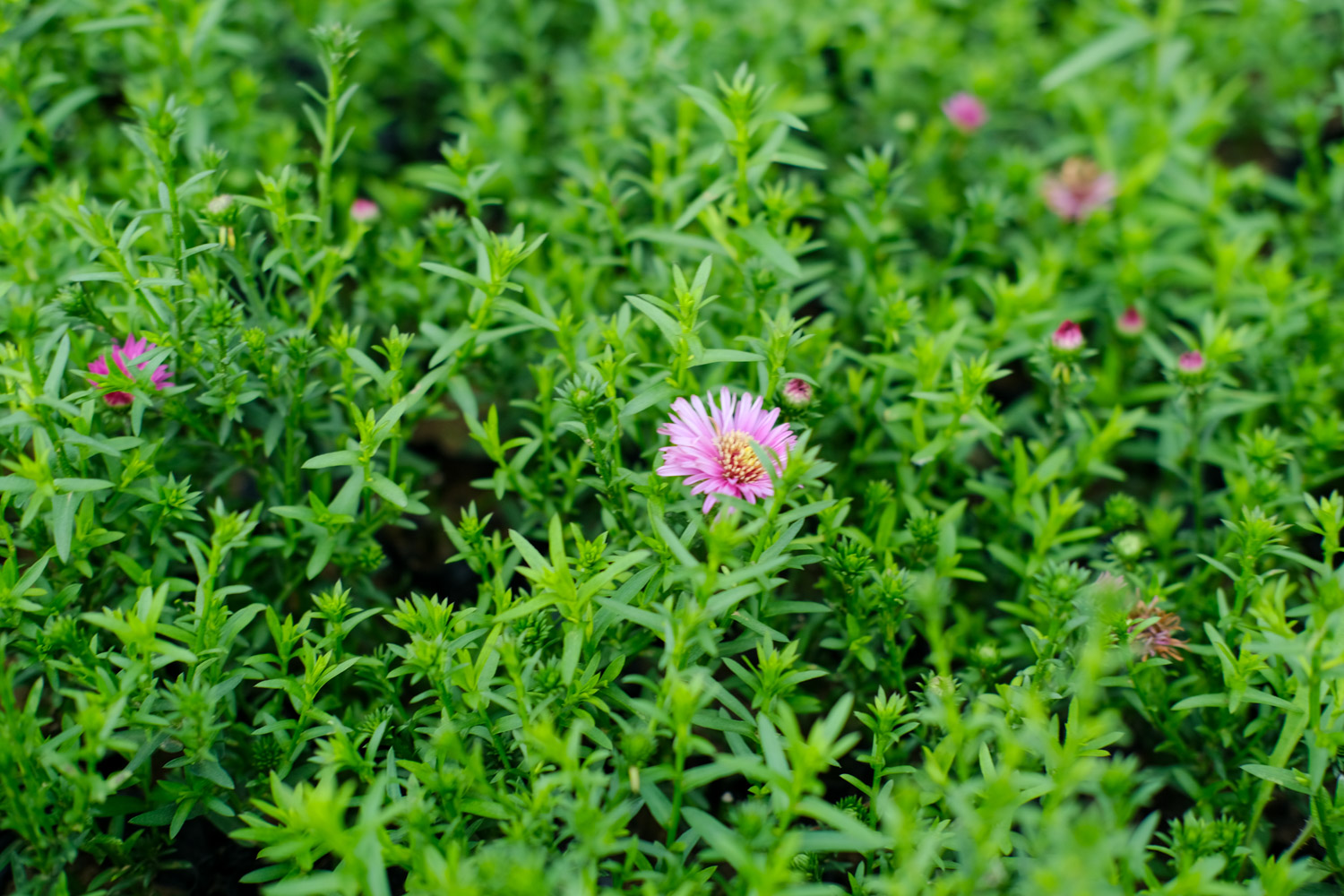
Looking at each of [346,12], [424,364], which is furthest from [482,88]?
[424,364]

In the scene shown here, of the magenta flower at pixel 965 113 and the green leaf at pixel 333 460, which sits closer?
the green leaf at pixel 333 460

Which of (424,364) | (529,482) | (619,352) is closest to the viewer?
(619,352)

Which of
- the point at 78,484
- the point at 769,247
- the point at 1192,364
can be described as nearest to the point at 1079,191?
the point at 1192,364

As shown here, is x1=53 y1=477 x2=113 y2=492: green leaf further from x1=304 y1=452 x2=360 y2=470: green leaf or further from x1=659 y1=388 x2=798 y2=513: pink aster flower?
x1=659 y1=388 x2=798 y2=513: pink aster flower

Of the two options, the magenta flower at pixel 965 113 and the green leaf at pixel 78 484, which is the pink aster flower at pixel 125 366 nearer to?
the green leaf at pixel 78 484

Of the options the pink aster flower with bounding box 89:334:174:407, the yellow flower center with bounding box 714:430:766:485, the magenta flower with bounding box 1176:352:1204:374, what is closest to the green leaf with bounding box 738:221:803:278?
the yellow flower center with bounding box 714:430:766:485

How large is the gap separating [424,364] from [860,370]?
105cm

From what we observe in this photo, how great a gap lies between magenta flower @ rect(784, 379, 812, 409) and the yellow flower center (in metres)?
0.13

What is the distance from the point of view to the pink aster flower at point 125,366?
1841mm

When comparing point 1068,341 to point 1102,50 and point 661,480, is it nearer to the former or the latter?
point 661,480

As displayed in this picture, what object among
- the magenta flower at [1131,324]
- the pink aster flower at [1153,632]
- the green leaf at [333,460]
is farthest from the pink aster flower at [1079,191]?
the green leaf at [333,460]

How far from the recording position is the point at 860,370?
224 cm

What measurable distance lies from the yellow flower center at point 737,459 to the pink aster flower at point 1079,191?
163 cm

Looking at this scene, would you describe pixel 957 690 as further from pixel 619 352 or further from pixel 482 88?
pixel 482 88
